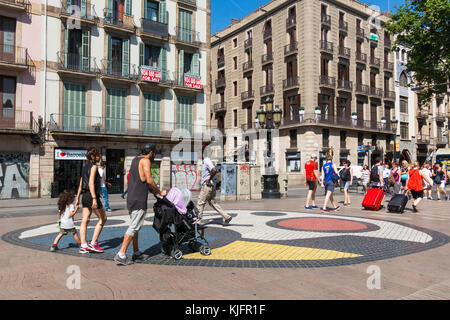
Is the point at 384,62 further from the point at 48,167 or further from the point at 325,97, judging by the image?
the point at 48,167

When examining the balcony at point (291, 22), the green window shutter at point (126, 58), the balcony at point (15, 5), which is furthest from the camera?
the balcony at point (291, 22)

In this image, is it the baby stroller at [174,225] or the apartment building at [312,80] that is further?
the apartment building at [312,80]

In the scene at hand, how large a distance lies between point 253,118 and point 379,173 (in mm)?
31327

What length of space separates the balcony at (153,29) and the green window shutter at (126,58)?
1.27m

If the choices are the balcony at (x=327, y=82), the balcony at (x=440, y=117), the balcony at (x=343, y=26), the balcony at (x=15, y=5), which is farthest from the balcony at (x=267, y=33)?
the balcony at (x=15, y=5)

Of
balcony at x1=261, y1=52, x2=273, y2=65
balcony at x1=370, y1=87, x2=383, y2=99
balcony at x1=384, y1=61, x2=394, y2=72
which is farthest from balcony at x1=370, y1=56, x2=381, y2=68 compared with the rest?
balcony at x1=261, y1=52, x2=273, y2=65

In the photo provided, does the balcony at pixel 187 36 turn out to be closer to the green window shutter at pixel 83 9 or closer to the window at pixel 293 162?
the green window shutter at pixel 83 9

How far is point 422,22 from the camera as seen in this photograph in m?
24.7

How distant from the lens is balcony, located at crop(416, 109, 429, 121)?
47.6 m

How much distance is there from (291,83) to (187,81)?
48.6 feet

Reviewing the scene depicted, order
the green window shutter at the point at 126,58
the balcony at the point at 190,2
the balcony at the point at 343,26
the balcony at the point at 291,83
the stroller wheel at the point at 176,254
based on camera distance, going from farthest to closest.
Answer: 1. the balcony at the point at 343,26
2. the balcony at the point at 291,83
3. the balcony at the point at 190,2
4. the green window shutter at the point at 126,58
5. the stroller wheel at the point at 176,254

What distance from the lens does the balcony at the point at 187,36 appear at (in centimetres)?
2712

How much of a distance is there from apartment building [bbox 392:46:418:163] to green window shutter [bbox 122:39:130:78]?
113 ft
